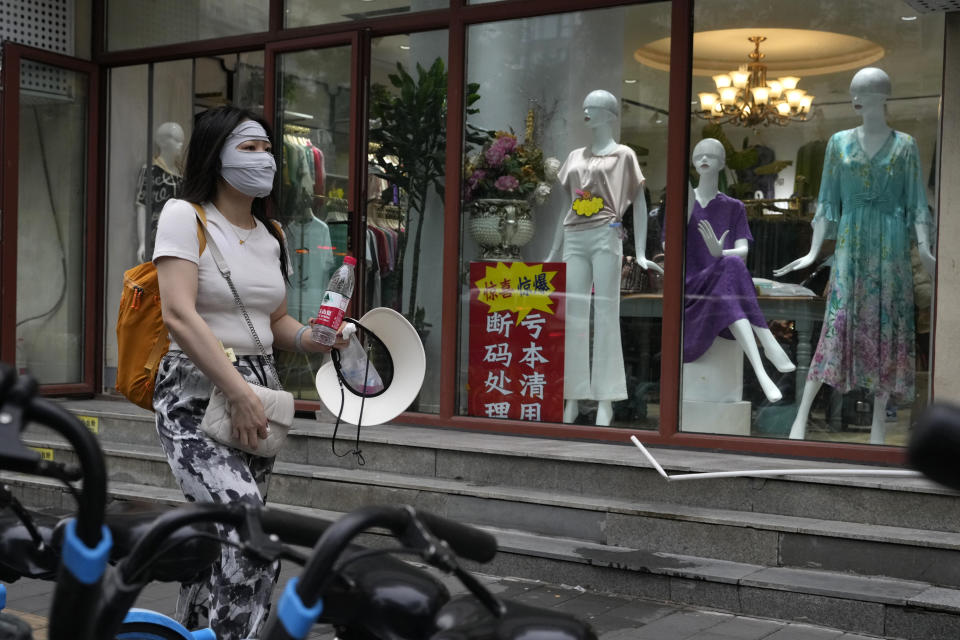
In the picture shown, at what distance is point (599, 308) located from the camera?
25.3 feet

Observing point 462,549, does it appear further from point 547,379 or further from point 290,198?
point 290,198

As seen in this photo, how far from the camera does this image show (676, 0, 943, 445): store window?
21.8 feet

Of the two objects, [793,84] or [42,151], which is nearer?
[793,84]

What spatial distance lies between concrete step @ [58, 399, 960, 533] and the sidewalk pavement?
75 centimetres

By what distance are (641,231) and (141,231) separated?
451cm

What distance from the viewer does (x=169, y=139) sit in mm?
9883

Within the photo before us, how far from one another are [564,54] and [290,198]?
2385 mm

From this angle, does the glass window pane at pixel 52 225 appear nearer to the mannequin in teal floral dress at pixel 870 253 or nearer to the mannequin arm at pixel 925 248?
the mannequin in teal floral dress at pixel 870 253

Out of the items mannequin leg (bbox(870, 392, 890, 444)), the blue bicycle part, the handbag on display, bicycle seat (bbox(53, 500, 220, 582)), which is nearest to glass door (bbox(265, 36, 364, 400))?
mannequin leg (bbox(870, 392, 890, 444))

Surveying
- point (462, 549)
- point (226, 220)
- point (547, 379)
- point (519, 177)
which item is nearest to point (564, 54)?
point (519, 177)

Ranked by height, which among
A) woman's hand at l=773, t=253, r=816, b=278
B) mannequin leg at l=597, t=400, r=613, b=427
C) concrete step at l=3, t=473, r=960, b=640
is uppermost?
woman's hand at l=773, t=253, r=816, b=278

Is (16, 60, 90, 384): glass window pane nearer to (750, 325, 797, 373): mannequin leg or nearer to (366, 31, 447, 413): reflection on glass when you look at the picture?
(366, 31, 447, 413): reflection on glass

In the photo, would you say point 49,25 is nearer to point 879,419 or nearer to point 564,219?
point 564,219

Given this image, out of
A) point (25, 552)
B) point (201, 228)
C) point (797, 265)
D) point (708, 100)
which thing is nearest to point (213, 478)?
point (201, 228)
